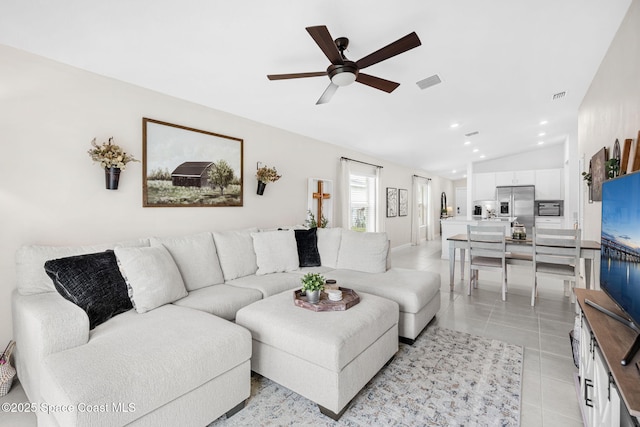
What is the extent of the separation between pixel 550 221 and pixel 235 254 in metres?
8.35

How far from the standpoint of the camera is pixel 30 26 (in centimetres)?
197

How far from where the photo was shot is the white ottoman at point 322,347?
5.61 ft

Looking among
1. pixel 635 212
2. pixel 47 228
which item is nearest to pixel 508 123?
pixel 635 212

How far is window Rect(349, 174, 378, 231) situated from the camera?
21.1ft

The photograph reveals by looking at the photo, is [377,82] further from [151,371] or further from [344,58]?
[151,371]

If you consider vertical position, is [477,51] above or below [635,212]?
above

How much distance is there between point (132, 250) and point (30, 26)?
165 centimetres

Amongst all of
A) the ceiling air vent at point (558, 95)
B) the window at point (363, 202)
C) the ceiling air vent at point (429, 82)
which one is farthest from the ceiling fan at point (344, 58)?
the window at point (363, 202)

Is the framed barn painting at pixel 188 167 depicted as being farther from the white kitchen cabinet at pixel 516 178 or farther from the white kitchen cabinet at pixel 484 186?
the white kitchen cabinet at pixel 516 178

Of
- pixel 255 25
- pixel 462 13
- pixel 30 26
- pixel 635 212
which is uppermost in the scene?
pixel 462 13

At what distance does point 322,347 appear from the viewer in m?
1.71

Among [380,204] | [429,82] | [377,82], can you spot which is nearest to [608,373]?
[377,82]

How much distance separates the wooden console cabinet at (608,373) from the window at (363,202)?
15.5 feet

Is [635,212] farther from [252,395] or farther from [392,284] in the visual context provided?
[252,395]
